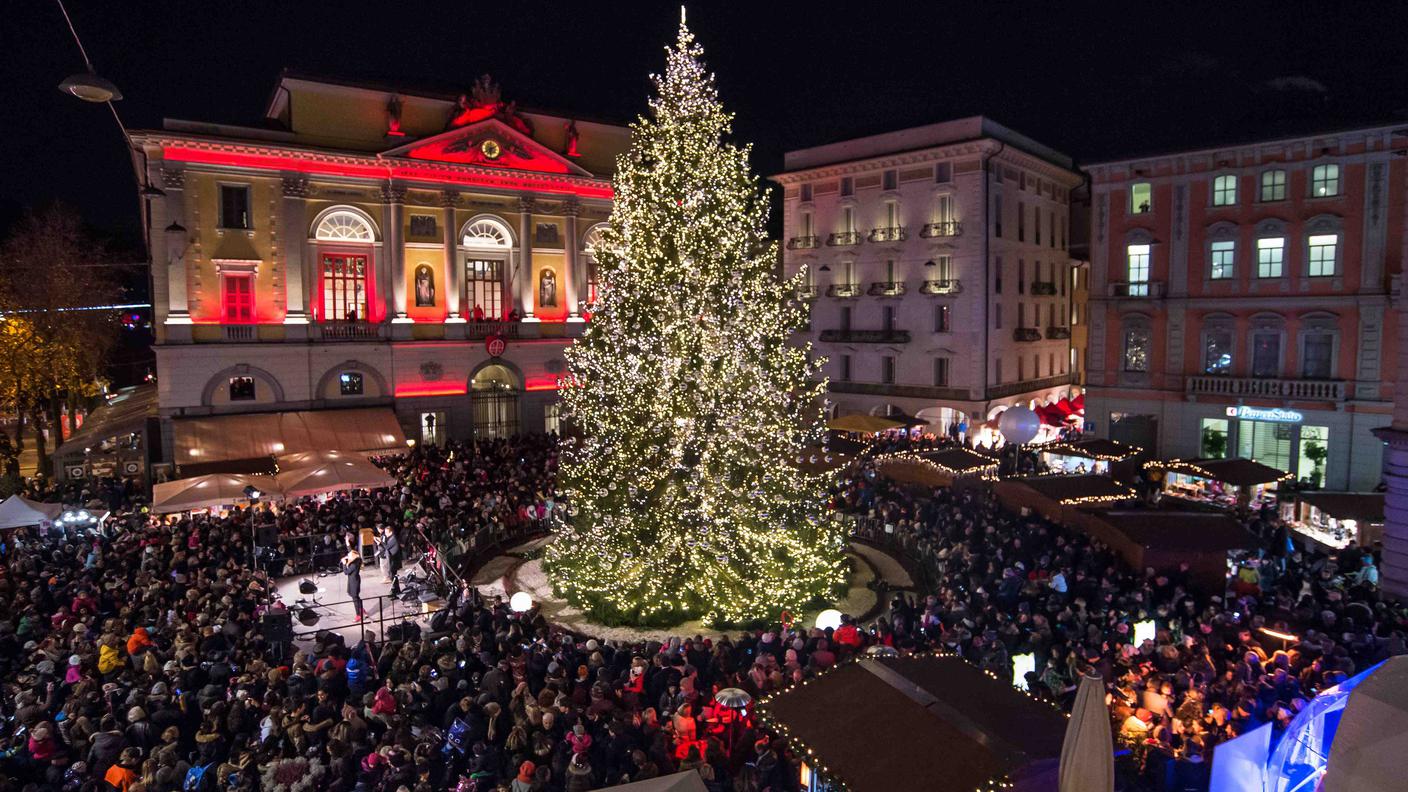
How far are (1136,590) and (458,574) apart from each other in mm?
14843

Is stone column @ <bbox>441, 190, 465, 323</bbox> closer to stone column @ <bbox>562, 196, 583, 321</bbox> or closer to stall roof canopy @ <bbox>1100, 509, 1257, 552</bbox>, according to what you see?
stone column @ <bbox>562, 196, 583, 321</bbox>

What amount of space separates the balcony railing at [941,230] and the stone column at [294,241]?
88.9 ft

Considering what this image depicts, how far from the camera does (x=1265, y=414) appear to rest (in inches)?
1223

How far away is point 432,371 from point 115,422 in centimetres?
1225

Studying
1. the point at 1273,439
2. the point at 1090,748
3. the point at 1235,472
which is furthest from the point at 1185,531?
the point at 1273,439

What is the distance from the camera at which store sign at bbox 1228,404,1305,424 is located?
30469mm

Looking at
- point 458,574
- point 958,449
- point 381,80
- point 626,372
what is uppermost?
point 381,80

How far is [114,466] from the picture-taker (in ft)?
108

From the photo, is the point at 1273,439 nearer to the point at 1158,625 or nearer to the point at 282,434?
the point at 1158,625

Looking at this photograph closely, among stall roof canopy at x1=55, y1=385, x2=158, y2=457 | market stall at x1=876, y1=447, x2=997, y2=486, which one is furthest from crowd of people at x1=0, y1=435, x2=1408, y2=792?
→ stall roof canopy at x1=55, y1=385, x2=158, y2=457

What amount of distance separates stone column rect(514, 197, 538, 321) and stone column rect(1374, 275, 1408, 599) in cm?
3164

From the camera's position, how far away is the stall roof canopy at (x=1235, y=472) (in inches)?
956

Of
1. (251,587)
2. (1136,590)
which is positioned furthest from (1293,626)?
(251,587)

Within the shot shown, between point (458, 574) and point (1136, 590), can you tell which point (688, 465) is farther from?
point (1136, 590)
